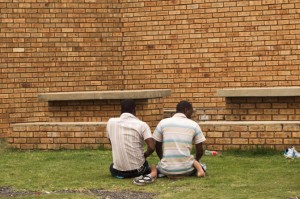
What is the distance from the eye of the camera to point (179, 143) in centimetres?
850

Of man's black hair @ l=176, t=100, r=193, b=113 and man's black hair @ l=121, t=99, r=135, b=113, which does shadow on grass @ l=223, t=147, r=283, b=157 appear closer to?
man's black hair @ l=176, t=100, r=193, b=113

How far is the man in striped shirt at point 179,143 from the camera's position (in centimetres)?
850

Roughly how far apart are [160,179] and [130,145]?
1.77ft

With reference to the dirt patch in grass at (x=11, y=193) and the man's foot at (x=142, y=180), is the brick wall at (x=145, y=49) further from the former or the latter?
the dirt patch in grass at (x=11, y=193)

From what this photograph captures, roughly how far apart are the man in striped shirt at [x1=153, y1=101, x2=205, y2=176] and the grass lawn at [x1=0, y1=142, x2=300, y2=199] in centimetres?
13

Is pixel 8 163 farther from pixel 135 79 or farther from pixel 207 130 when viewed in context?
pixel 135 79

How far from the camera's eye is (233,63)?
13211mm

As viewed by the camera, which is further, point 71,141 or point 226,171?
point 71,141

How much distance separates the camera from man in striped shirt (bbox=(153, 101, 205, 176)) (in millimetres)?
8500

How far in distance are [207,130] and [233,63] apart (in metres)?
2.80

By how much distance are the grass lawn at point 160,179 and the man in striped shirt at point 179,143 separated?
134 mm

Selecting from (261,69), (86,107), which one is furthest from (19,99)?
(261,69)

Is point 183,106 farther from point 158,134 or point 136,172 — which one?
point 136,172

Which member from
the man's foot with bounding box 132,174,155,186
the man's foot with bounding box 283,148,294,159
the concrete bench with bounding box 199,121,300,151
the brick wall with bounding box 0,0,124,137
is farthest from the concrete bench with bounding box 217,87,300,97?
the brick wall with bounding box 0,0,124,137
